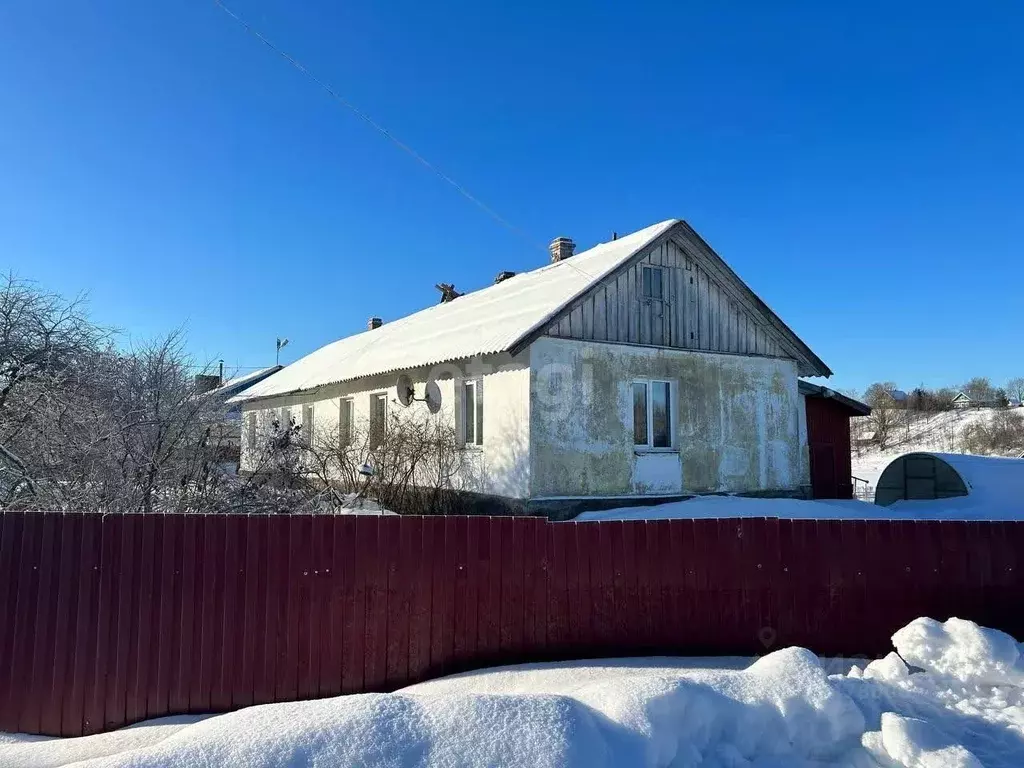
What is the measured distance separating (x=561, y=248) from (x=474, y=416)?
7.68 meters

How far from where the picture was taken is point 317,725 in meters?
3.86

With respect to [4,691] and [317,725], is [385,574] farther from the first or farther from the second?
[4,691]

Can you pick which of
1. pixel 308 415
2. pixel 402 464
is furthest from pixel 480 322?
pixel 308 415

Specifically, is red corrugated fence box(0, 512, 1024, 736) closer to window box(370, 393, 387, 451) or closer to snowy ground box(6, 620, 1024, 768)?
snowy ground box(6, 620, 1024, 768)

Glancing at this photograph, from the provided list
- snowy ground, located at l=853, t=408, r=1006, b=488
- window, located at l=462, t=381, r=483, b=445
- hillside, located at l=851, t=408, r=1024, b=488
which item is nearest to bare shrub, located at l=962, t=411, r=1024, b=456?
hillside, located at l=851, t=408, r=1024, b=488

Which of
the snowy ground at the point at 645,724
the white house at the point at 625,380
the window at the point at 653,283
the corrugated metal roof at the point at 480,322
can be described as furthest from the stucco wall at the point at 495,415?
the snowy ground at the point at 645,724

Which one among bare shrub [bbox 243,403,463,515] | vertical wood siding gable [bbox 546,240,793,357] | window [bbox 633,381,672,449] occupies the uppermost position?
vertical wood siding gable [bbox 546,240,793,357]

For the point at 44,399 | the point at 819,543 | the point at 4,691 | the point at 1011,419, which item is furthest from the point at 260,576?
the point at 1011,419

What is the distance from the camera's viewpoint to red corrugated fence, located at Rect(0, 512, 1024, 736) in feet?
18.9

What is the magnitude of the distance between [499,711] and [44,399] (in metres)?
9.22

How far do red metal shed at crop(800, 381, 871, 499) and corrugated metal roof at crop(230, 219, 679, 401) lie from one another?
6.81 meters

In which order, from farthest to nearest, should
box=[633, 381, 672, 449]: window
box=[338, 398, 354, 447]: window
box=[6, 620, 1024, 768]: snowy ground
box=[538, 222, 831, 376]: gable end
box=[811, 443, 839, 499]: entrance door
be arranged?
box=[338, 398, 354, 447]: window → box=[811, 443, 839, 499]: entrance door → box=[633, 381, 672, 449]: window → box=[538, 222, 831, 376]: gable end → box=[6, 620, 1024, 768]: snowy ground

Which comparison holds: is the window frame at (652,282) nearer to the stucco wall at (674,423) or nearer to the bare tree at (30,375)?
the stucco wall at (674,423)

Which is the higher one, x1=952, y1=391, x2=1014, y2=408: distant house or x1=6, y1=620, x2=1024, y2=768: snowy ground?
x1=952, y1=391, x2=1014, y2=408: distant house
